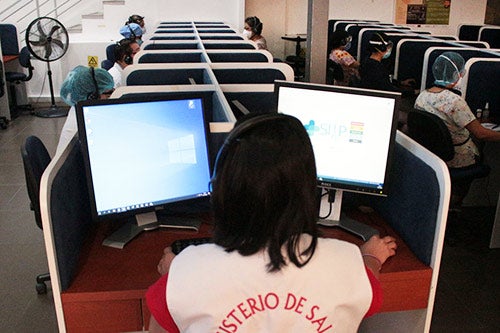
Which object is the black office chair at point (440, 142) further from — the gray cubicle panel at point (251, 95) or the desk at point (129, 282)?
the desk at point (129, 282)

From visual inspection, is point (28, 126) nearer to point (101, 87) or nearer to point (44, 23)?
point (44, 23)

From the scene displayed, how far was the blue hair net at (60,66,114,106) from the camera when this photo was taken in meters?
2.75

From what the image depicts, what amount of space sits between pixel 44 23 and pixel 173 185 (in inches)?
194

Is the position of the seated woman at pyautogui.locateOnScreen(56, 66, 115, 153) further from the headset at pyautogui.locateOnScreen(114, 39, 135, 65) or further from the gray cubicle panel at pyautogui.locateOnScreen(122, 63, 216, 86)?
the headset at pyautogui.locateOnScreen(114, 39, 135, 65)

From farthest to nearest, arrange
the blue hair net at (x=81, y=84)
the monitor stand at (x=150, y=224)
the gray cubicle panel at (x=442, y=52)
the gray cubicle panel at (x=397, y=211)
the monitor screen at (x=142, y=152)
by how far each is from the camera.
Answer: the gray cubicle panel at (x=442, y=52) < the blue hair net at (x=81, y=84) < the monitor stand at (x=150, y=224) < the monitor screen at (x=142, y=152) < the gray cubicle panel at (x=397, y=211)

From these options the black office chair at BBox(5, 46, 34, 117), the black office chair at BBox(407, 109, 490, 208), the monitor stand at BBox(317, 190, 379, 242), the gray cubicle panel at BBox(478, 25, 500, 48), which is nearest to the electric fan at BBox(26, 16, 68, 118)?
the black office chair at BBox(5, 46, 34, 117)

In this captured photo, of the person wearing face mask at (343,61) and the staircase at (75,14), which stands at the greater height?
the staircase at (75,14)

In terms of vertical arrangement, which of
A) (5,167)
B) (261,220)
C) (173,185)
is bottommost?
(5,167)

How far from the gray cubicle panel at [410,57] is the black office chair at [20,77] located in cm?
426

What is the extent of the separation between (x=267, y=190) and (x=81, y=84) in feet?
6.84

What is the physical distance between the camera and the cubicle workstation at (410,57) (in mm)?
5492

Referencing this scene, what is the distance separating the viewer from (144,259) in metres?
1.50

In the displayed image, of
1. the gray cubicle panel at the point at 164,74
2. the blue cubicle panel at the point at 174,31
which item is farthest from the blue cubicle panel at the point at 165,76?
the blue cubicle panel at the point at 174,31

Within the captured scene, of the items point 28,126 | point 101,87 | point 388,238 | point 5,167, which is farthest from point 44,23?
point 388,238
